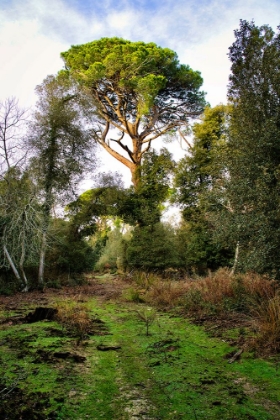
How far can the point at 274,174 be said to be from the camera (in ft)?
25.2

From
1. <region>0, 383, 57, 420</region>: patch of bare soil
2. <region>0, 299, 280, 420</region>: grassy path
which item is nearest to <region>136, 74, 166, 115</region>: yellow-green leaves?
<region>0, 299, 280, 420</region>: grassy path

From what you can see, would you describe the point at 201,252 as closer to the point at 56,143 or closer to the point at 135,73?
the point at 56,143

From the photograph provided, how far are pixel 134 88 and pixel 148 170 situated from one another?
6434mm

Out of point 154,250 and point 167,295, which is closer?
point 167,295

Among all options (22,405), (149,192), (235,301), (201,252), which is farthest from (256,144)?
(149,192)

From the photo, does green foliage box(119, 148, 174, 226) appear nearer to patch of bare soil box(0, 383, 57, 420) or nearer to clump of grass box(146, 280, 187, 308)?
clump of grass box(146, 280, 187, 308)

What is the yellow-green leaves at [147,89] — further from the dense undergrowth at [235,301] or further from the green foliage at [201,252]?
the dense undergrowth at [235,301]

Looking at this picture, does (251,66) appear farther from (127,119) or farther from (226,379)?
(127,119)

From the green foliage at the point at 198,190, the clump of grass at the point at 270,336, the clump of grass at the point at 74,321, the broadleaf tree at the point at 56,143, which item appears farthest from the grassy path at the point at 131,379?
the green foliage at the point at 198,190

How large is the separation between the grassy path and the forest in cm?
2

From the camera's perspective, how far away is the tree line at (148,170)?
8.30 metres

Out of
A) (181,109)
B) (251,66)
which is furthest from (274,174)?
(181,109)

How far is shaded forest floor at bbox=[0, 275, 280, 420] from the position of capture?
278cm

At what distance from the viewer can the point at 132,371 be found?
3854 mm
